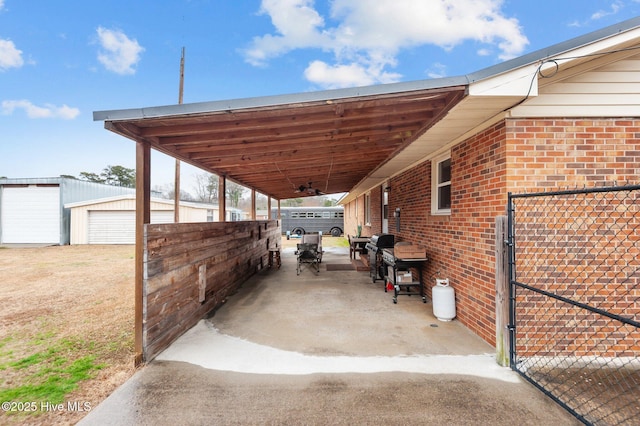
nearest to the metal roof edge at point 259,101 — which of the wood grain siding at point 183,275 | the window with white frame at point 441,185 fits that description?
the wood grain siding at point 183,275

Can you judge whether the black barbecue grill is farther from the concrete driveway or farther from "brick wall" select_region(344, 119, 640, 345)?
"brick wall" select_region(344, 119, 640, 345)

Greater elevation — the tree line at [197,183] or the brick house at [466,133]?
the tree line at [197,183]

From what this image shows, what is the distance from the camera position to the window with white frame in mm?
4438

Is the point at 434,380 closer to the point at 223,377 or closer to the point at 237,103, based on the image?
the point at 223,377

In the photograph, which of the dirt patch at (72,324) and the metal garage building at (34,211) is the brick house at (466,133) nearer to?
the dirt patch at (72,324)

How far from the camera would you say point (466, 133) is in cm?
360

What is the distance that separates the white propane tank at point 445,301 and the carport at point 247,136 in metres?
2.19

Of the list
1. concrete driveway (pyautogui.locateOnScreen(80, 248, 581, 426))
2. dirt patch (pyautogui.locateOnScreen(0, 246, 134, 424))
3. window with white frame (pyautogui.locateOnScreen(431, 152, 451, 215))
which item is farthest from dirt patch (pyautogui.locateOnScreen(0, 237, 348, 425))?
window with white frame (pyautogui.locateOnScreen(431, 152, 451, 215))

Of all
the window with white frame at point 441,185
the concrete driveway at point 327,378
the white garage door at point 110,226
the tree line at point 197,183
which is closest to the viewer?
the concrete driveway at point 327,378

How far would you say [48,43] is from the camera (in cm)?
1430

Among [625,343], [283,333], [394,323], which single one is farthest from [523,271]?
[283,333]

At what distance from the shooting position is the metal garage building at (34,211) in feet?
49.0

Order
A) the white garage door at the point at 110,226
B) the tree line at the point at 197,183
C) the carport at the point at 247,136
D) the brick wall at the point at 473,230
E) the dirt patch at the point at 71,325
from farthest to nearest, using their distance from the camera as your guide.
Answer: the tree line at the point at 197,183 < the white garage door at the point at 110,226 < the brick wall at the point at 473,230 < the carport at the point at 247,136 < the dirt patch at the point at 71,325

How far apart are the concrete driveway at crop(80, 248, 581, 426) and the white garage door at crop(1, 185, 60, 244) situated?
57.7 feet
